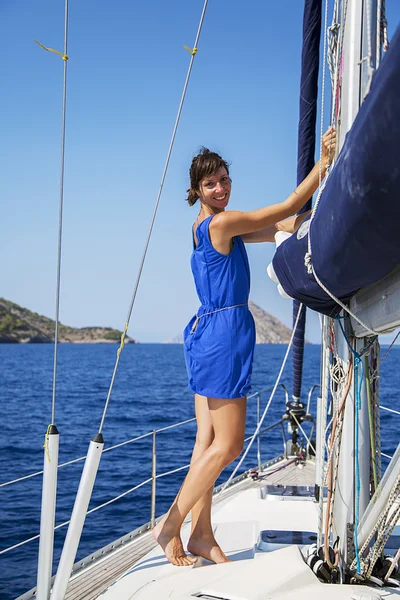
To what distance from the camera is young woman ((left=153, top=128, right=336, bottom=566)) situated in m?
2.39

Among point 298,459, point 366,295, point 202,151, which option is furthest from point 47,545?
point 298,459

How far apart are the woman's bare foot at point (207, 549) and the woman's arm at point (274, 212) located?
4.16ft

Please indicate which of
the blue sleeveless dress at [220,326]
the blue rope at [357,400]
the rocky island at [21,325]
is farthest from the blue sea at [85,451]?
the rocky island at [21,325]

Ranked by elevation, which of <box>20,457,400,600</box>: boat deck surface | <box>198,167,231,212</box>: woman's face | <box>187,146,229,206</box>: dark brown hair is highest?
<box>187,146,229,206</box>: dark brown hair

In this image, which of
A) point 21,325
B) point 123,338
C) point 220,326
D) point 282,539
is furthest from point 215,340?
point 21,325

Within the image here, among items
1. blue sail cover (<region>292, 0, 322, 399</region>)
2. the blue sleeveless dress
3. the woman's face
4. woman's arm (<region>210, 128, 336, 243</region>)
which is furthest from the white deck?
blue sail cover (<region>292, 0, 322, 399</region>)

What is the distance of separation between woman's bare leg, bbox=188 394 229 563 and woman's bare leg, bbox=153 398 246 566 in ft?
0.25

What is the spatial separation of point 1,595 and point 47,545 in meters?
3.02

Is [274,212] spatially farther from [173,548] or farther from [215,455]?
[173,548]

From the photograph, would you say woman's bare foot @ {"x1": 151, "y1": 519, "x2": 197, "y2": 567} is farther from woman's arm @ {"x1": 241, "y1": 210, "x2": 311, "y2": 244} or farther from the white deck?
woman's arm @ {"x1": 241, "y1": 210, "x2": 311, "y2": 244}

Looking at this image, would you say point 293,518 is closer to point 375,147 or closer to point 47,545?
point 47,545

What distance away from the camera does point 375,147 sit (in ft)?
3.36

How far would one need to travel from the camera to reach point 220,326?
2.45m

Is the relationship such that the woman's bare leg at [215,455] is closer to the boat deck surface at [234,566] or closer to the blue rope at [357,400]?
the boat deck surface at [234,566]
